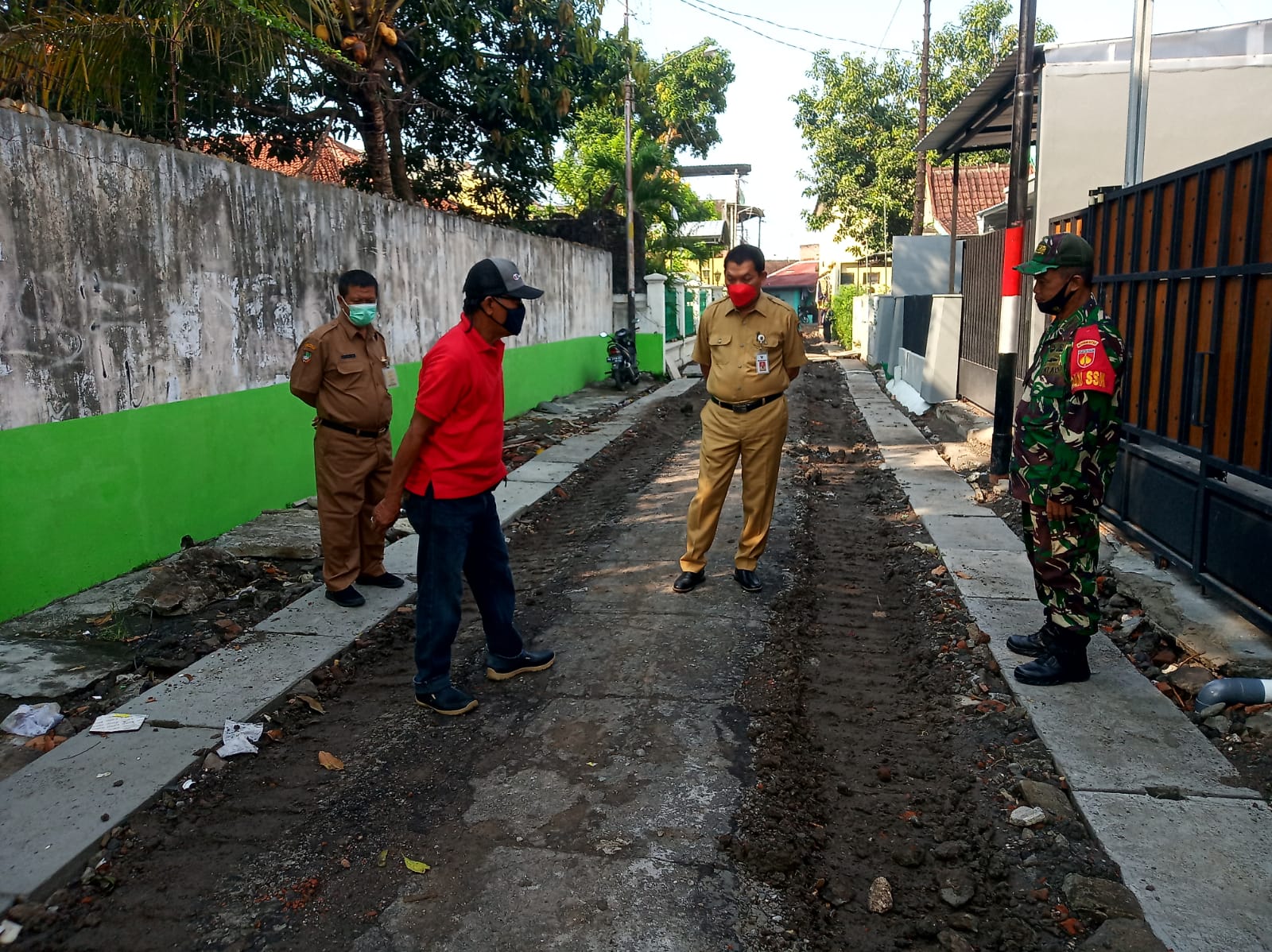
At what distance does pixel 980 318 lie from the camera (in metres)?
12.8

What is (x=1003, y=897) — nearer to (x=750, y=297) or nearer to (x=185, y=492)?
(x=750, y=297)

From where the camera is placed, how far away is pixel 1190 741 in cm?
379

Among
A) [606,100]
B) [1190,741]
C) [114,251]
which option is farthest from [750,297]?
[606,100]

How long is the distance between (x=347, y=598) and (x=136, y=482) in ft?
5.58

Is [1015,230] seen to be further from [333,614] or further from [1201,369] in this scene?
[333,614]

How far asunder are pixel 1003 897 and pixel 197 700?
3299mm

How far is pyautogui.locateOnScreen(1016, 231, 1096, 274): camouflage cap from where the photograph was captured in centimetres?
404

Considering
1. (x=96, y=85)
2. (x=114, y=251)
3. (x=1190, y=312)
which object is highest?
(x=96, y=85)

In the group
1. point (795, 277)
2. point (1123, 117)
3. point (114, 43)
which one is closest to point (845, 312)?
point (1123, 117)

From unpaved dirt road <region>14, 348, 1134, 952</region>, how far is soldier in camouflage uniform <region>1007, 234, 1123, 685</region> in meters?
0.54

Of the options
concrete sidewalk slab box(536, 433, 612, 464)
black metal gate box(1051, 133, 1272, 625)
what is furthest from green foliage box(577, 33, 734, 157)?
black metal gate box(1051, 133, 1272, 625)

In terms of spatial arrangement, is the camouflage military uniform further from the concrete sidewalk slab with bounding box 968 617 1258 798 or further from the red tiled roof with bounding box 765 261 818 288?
the red tiled roof with bounding box 765 261 818 288

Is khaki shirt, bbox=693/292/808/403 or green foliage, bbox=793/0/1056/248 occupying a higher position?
green foliage, bbox=793/0/1056/248

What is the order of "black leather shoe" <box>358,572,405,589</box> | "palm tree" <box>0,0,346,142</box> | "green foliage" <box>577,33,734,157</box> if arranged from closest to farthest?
1. "black leather shoe" <box>358,572,405,589</box>
2. "palm tree" <box>0,0,346,142</box>
3. "green foliage" <box>577,33,734,157</box>
